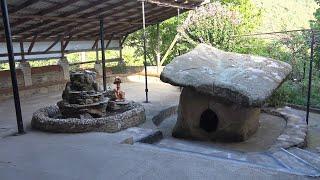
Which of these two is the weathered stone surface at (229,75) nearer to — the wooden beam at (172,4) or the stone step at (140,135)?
the stone step at (140,135)

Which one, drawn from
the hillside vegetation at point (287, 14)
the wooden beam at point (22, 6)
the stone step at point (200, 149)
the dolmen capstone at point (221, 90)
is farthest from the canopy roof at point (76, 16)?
the hillside vegetation at point (287, 14)

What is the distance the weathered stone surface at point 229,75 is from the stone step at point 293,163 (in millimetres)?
1073

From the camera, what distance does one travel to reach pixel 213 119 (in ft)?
26.8

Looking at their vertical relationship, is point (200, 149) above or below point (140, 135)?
below

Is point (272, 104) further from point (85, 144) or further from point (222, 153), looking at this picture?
point (85, 144)

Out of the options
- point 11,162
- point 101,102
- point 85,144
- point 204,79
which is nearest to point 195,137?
point 204,79

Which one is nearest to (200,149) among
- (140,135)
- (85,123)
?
(140,135)

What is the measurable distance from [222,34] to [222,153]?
25.2 ft

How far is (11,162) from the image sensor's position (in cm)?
504

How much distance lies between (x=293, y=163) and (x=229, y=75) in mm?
2610

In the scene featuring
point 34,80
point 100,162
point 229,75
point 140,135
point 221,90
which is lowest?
point 140,135

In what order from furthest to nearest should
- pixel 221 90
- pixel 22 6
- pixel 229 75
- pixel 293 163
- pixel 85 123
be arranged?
pixel 22 6, pixel 229 75, pixel 85 123, pixel 221 90, pixel 293 163

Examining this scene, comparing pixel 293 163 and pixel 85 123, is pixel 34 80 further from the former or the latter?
pixel 293 163

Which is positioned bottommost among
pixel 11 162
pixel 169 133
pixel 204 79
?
pixel 169 133
